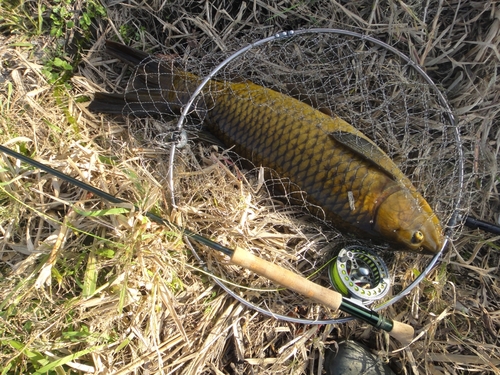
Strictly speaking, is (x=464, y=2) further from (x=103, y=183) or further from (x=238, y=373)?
(x=238, y=373)

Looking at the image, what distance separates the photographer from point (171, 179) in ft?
5.86

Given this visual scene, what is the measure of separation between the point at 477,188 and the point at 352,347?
1119mm

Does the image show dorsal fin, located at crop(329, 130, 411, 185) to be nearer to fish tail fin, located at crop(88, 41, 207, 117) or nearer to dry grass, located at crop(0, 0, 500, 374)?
dry grass, located at crop(0, 0, 500, 374)

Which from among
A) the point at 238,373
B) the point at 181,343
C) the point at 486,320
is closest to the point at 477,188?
the point at 486,320

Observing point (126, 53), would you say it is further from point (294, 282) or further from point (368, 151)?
point (294, 282)

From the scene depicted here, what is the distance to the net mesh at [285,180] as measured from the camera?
195cm

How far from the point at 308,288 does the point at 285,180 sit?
0.55 m

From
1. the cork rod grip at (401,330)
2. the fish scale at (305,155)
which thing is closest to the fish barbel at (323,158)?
the fish scale at (305,155)

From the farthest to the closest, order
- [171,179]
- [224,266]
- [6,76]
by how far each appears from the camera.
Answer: [6,76] < [224,266] < [171,179]

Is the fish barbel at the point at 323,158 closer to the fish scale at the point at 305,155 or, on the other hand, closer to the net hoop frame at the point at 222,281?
the fish scale at the point at 305,155

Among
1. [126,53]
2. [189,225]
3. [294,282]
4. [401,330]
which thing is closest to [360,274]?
[401,330]

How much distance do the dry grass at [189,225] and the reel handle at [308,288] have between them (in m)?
0.27

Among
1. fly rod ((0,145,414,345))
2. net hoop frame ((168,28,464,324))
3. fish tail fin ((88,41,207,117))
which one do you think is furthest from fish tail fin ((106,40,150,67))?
fly rod ((0,145,414,345))

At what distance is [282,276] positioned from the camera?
165 centimetres
